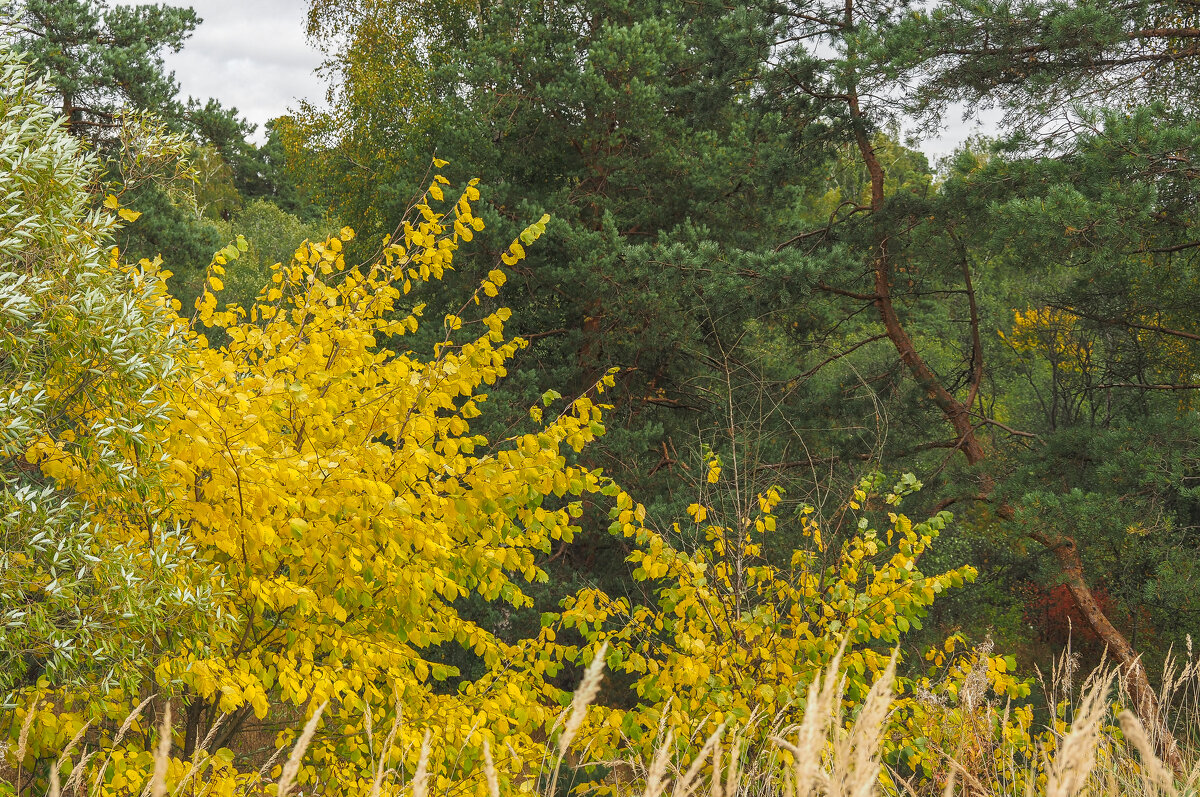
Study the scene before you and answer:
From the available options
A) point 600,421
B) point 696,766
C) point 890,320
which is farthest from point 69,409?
point 890,320

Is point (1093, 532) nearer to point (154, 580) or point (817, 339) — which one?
point (817, 339)

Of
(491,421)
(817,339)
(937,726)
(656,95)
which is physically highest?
(656,95)

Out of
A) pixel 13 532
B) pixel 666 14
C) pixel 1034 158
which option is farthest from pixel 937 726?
pixel 666 14

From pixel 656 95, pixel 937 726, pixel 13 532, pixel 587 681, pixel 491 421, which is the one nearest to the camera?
pixel 587 681

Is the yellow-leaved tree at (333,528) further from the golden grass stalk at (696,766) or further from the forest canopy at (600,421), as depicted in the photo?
the golden grass stalk at (696,766)

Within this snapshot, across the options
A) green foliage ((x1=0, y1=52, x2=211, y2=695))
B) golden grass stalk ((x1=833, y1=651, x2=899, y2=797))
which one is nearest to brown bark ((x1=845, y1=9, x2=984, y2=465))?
green foliage ((x1=0, y1=52, x2=211, y2=695))

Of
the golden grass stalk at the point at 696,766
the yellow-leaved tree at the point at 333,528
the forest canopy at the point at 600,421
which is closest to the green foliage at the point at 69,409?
the forest canopy at the point at 600,421

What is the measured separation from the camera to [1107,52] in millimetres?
6703

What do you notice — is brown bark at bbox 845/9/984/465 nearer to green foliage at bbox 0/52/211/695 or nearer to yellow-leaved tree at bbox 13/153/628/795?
yellow-leaved tree at bbox 13/153/628/795

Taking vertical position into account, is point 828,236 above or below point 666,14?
below

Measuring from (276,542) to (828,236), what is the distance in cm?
711

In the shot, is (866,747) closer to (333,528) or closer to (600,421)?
(333,528)

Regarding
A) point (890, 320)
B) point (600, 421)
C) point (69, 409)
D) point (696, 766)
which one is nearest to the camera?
point (696, 766)

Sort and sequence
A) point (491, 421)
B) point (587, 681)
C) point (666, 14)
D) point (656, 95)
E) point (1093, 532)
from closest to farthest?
1. point (587, 681)
2. point (1093, 532)
3. point (491, 421)
4. point (656, 95)
5. point (666, 14)
